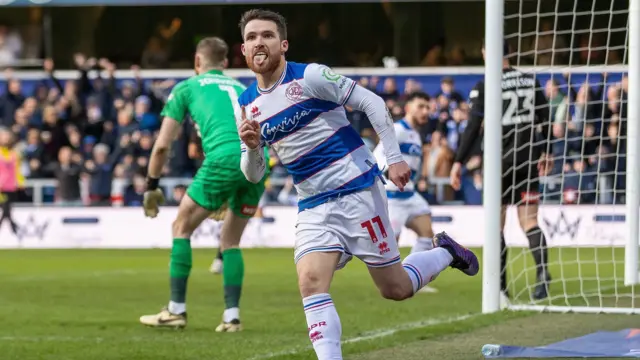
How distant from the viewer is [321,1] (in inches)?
997

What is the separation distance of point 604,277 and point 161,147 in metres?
6.53

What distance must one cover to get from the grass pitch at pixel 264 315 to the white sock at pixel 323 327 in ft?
4.78

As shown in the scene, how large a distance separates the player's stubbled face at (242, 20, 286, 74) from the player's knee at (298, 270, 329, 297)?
102cm

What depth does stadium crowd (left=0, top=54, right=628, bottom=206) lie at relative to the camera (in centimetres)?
2080

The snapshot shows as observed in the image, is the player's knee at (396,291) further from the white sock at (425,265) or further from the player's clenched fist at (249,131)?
the player's clenched fist at (249,131)

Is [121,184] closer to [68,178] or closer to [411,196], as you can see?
[68,178]

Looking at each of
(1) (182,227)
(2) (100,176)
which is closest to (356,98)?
(1) (182,227)

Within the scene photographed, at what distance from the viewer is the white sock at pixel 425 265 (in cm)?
670

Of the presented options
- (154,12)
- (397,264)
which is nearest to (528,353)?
(397,264)

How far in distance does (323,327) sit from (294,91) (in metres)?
1.17

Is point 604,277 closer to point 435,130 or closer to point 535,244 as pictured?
point 535,244

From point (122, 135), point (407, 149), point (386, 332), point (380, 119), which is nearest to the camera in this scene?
point (380, 119)

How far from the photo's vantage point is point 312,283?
6062 mm

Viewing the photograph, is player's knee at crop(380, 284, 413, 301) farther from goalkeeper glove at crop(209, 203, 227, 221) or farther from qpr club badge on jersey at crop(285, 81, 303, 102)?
goalkeeper glove at crop(209, 203, 227, 221)
